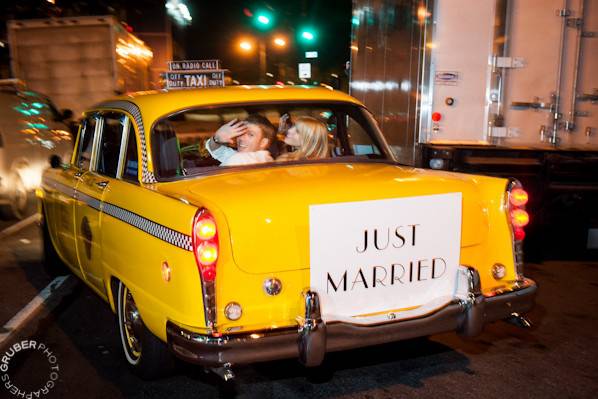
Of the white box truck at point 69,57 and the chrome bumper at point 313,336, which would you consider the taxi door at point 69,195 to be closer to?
the chrome bumper at point 313,336

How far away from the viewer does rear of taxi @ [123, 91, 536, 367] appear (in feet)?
10.5

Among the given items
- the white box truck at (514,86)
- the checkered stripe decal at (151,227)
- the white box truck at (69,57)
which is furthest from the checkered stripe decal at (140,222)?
the white box truck at (69,57)

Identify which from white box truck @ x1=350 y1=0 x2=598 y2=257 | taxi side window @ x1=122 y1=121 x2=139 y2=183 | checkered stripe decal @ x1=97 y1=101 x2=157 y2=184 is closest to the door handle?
taxi side window @ x1=122 y1=121 x2=139 y2=183

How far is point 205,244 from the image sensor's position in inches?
124

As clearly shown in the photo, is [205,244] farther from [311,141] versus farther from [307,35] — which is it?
[307,35]

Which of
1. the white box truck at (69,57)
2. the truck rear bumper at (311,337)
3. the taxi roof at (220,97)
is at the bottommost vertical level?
the truck rear bumper at (311,337)

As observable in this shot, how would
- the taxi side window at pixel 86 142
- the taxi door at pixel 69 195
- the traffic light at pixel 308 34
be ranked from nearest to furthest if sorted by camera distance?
the taxi door at pixel 69 195, the taxi side window at pixel 86 142, the traffic light at pixel 308 34

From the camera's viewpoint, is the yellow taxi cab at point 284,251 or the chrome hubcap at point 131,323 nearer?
the yellow taxi cab at point 284,251

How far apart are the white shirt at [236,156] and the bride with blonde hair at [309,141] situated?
11cm

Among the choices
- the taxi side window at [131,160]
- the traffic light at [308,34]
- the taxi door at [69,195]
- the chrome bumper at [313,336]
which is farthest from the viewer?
the traffic light at [308,34]

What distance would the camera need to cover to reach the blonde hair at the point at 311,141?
4.56 metres

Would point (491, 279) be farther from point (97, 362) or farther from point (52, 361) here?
point (52, 361)

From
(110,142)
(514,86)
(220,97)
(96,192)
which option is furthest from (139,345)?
(514,86)

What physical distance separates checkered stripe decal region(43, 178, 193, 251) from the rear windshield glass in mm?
471
